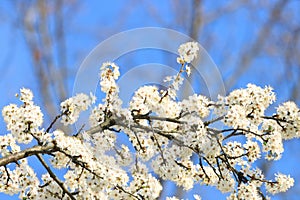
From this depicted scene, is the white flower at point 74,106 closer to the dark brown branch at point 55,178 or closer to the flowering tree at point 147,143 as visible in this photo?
the flowering tree at point 147,143

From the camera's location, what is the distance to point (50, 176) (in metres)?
2.37

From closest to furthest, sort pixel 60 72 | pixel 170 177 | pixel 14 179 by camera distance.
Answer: pixel 14 179 → pixel 170 177 → pixel 60 72

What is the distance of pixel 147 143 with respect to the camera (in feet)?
8.69

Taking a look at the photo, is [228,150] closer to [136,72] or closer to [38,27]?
[136,72]

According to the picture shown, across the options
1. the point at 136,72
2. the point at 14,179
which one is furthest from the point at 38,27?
the point at 14,179

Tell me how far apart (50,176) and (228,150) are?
88 centimetres

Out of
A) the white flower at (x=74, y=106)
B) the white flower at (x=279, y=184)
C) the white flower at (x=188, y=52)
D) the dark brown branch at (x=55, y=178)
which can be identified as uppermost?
the white flower at (x=188, y=52)

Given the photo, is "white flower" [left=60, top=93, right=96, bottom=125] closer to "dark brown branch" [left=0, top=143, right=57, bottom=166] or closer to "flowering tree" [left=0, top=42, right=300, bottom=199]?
"flowering tree" [left=0, top=42, right=300, bottom=199]

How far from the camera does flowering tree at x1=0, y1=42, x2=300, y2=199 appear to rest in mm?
2320

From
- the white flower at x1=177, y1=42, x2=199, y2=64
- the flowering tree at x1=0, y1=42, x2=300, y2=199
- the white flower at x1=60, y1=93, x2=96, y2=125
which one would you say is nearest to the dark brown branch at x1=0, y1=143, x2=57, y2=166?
the flowering tree at x1=0, y1=42, x2=300, y2=199

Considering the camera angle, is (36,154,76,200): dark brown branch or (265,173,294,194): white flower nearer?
(36,154,76,200): dark brown branch

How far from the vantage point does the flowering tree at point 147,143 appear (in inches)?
91.4

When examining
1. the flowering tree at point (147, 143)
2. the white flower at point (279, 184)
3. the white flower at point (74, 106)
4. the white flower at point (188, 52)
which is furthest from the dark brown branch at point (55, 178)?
the white flower at point (279, 184)

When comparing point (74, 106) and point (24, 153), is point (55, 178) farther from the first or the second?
point (74, 106)
